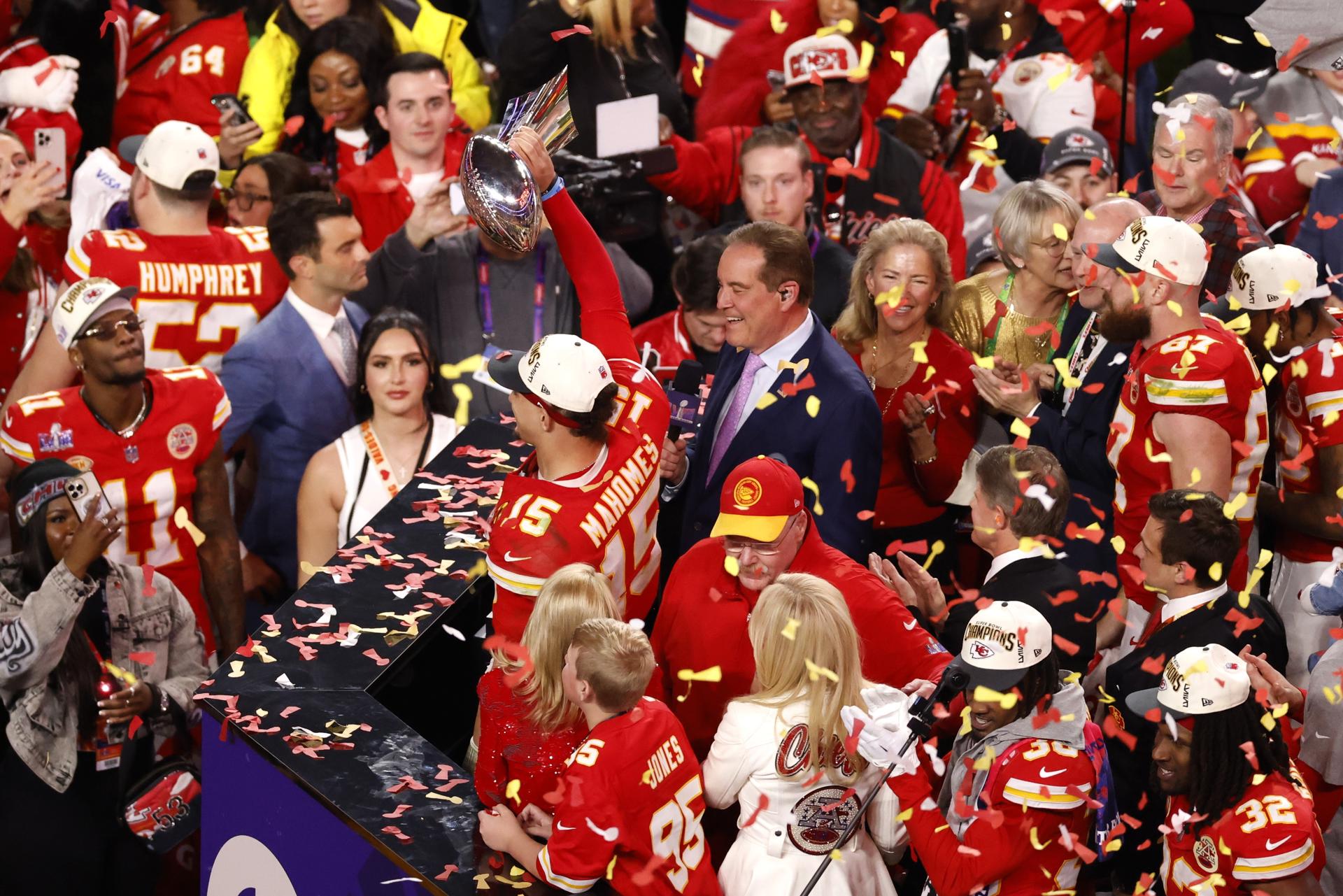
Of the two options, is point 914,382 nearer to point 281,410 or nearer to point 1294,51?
point 281,410

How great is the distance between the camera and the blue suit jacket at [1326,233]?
20.6ft

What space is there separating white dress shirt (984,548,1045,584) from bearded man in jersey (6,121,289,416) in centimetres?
327

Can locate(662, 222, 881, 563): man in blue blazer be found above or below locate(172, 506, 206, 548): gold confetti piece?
above

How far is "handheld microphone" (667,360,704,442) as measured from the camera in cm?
570

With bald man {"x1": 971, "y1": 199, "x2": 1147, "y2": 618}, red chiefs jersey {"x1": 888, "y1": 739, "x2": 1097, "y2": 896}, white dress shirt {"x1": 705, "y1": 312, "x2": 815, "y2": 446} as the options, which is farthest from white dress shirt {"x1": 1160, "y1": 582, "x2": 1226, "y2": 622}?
white dress shirt {"x1": 705, "y1": 312, "x2": 815, "y2": 446}

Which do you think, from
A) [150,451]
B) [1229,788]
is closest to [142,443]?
[150,451]

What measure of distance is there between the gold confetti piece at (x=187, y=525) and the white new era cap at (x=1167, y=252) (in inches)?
127

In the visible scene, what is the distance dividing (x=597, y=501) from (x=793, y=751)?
91cm

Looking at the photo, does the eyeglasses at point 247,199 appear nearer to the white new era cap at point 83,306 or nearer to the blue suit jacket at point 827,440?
the white new era cap at point 83,306

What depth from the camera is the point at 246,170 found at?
716cm

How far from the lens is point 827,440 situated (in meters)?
4.94

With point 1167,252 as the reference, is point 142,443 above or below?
below

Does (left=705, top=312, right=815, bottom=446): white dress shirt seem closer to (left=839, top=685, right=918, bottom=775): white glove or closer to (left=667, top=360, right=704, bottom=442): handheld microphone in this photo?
(left=667, top=360, right=704, bottom=442): handheld microphone

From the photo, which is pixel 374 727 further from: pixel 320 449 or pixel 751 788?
pixel 320 449
